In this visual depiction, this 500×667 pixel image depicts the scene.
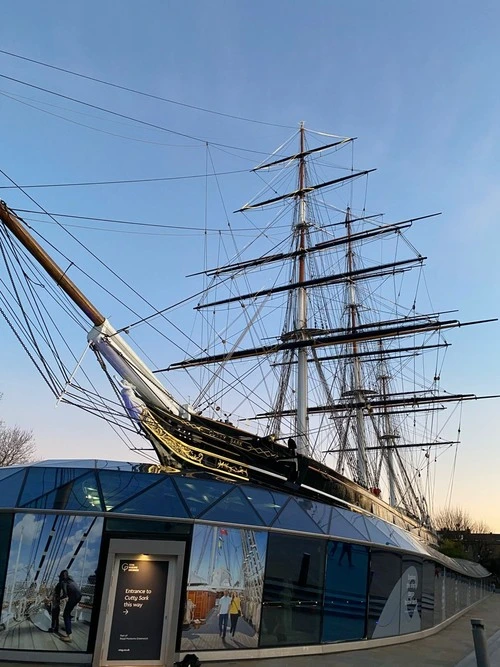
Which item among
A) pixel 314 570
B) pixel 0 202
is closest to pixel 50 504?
pixel 314 570

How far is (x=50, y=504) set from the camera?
9539 millimetres

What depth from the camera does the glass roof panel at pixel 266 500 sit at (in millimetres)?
11070

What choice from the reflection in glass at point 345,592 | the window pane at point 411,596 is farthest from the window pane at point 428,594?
the reflection in glass at point 345,592

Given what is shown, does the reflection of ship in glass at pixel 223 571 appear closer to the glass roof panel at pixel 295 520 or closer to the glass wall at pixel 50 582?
the glass roof panel at pixel 295 520

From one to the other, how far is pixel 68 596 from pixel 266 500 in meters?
4.37

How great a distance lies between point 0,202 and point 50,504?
6180 mm

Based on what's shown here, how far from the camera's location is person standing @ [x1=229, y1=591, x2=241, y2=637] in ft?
32.3

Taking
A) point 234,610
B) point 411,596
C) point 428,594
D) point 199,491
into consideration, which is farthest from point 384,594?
point 199,491

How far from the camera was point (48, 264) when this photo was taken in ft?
39.6

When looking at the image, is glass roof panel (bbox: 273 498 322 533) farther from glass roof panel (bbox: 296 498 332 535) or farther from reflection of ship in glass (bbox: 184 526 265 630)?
reflection of ship in glass (bbox: 184 526 265 630)

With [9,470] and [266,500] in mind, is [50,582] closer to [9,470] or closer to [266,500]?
[9,470]

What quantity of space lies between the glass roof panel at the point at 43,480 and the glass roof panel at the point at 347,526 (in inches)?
224

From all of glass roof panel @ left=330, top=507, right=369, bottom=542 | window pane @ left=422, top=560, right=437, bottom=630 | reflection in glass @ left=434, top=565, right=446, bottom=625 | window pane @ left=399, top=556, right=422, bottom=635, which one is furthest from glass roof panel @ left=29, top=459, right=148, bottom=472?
reflection in glass @ left=434, top=565, right=446, bottom=625

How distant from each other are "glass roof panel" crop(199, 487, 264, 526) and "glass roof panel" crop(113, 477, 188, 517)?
1.68 feet
